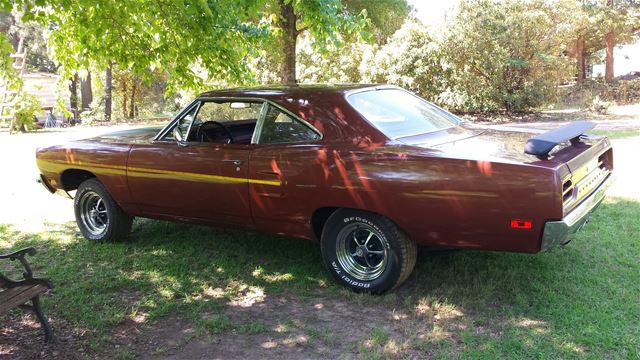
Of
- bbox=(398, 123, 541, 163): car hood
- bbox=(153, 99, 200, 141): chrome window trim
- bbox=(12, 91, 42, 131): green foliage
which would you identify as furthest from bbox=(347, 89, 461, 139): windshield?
bbox=(12, 91, 42, 131): green foliage

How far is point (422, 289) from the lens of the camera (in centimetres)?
412

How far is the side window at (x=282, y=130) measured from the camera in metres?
4.23

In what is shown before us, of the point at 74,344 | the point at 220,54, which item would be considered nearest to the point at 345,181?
the point at 74,344

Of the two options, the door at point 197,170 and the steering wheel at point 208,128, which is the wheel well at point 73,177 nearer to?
the door at point 197,170

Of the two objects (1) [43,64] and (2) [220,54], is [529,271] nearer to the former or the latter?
(2) [220,54]

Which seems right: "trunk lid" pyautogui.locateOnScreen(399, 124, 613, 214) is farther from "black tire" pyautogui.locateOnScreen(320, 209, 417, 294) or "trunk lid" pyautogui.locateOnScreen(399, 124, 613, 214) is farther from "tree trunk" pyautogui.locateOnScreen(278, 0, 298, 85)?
"tree trunk" pyautogui.locateOnScreen(278, 0, 298, 85)

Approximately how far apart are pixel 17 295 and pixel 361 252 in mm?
2304

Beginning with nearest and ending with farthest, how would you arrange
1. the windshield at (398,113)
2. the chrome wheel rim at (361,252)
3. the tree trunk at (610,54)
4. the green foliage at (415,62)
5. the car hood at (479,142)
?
1. the car hood at (479,142)
2. the chrome wheel rim at (361,252)
3. the windshield at (398,113)
4. the green foliage at (415,62)
5. the tree trunk at (610,54)

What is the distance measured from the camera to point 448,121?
15.5 ft

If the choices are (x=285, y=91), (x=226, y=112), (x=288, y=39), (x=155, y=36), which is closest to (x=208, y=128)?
(x=226, y=112)

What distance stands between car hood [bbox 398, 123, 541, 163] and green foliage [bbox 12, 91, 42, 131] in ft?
57.5

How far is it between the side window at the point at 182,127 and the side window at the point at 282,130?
2.98ft

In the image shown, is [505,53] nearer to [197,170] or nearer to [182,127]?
[182,127]

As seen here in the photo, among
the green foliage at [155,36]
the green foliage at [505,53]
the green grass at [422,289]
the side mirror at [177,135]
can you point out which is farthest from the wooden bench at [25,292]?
the green foliage at [505,53]
